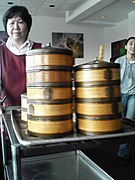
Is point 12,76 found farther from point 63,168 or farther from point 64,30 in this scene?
point 64,30

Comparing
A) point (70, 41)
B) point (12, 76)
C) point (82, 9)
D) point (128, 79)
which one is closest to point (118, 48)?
point (70, 41)

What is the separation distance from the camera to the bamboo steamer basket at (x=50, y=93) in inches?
24.1

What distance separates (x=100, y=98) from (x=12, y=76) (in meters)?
0.72

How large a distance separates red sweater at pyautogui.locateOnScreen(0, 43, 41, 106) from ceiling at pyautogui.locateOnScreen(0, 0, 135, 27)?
14.2ft

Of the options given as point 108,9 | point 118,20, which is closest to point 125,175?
point 108,9

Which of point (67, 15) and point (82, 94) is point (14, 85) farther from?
point (67, 15)

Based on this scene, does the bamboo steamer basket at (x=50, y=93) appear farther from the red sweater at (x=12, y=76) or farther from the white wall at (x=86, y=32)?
the white wall at (x=86, y=32)

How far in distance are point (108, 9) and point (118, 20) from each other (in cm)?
145

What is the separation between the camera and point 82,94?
2.15 feet

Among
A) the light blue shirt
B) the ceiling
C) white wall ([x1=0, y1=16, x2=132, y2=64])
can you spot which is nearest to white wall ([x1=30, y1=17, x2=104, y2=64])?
white wall ([x1=0, y1=16, x2=132, y2=64])

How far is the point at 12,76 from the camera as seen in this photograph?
1.24 meters

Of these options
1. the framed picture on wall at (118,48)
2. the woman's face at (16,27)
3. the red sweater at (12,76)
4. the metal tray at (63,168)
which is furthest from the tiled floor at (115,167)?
the framed picture on wall at (118,48)

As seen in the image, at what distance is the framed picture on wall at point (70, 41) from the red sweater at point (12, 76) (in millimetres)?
6108

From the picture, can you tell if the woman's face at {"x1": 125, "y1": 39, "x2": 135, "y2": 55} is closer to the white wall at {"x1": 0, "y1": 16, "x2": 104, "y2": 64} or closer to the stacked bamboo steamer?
the stacked bamboo steamer
